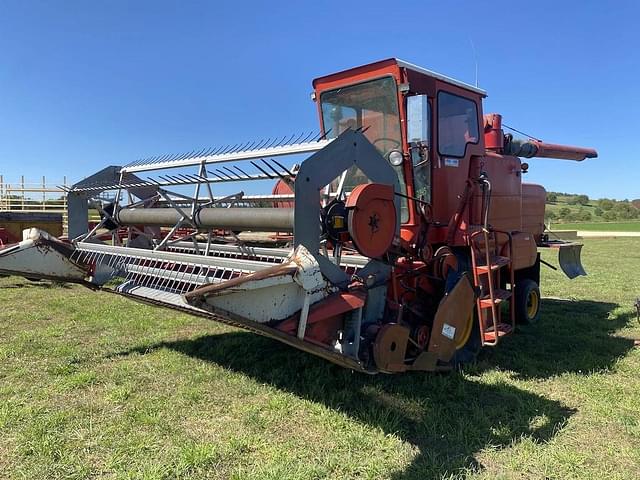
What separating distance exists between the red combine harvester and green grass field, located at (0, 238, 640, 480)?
469 millimetres

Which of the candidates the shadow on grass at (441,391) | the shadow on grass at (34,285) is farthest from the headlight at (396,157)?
the shadow on grass at (34,285)

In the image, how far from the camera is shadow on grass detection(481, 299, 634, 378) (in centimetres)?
507

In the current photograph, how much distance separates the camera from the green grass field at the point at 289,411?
3.13m

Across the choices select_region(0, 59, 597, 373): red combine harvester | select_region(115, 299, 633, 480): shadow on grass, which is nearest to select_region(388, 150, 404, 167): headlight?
select_region(0, 59, 597, 373): red combine harvester

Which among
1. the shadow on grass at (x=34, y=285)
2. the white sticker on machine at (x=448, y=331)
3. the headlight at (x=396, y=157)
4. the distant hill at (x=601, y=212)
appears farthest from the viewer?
the distant hill at (x=601, y=212)

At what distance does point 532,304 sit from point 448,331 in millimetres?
2681

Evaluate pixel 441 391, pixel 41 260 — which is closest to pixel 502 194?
pixel 441 391

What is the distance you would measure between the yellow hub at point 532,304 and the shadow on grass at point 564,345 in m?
0.26

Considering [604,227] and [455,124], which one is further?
[604,227]

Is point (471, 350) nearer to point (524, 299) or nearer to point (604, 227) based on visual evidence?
point (524, 299)

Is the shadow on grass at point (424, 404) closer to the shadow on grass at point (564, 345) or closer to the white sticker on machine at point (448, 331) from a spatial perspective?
the white sticker on machine at point (448, 331)

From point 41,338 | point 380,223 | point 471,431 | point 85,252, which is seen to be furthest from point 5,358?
point 471,431

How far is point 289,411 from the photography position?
3.87 meters

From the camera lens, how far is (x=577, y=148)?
28.1ft
